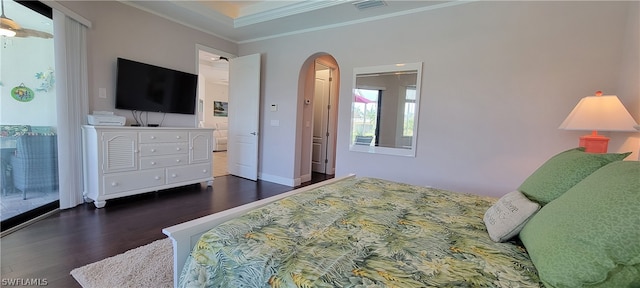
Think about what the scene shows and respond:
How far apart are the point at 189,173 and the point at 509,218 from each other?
3857mm

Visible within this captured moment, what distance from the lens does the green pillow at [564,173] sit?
1261 millimetres

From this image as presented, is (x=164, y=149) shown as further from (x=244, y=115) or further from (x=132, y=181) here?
(x=244, y=115)

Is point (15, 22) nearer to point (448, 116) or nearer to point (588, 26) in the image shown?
point (448, 116)

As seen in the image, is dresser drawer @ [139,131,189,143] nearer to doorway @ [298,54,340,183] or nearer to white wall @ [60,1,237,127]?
white wall @ [60,1,237,127]

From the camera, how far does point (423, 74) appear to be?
3.30 m

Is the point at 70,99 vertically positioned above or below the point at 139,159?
above

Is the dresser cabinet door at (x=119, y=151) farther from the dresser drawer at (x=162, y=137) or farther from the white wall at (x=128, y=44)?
the white wall at (x=128, y=44)

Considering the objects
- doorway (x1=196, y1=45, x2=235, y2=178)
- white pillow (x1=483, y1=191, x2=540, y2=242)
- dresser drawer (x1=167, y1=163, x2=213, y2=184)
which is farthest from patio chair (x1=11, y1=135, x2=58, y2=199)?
doorway (x1=196, y1=45, x2=235, y2=178)

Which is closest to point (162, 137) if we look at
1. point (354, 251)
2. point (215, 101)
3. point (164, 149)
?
point (164, 149)

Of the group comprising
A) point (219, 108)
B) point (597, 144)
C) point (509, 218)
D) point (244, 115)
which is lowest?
point (509, 218)

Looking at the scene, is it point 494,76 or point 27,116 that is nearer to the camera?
point 27,116

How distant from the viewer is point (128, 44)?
11.6 feet

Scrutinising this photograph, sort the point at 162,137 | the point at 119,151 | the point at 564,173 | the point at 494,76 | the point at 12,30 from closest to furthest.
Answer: the point at 564,173, the point at 12,30, the point at 494,76, the point at 119,151, the point at 162,137

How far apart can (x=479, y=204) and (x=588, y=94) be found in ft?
6.06
